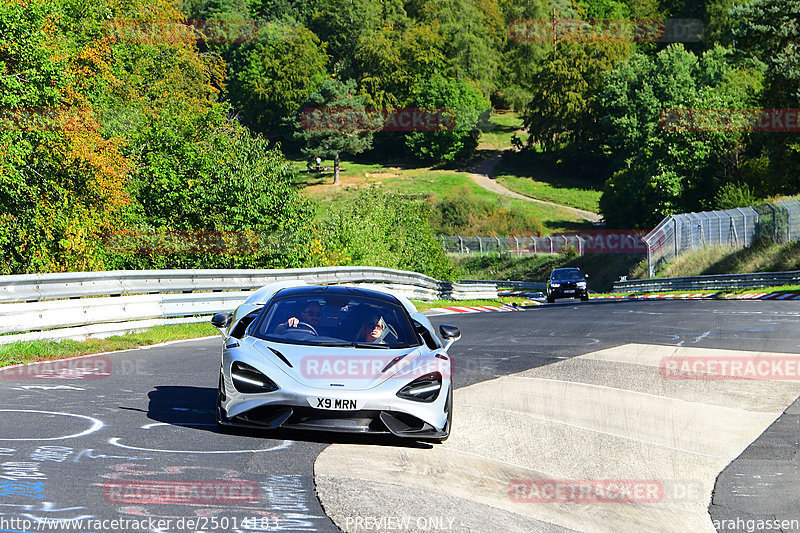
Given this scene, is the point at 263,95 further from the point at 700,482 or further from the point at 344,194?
the point at 700,482

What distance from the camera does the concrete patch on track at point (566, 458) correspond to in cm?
601

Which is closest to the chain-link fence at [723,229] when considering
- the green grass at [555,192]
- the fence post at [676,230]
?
the fence post at [676,230]

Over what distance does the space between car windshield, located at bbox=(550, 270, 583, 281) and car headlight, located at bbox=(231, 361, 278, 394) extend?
116ft

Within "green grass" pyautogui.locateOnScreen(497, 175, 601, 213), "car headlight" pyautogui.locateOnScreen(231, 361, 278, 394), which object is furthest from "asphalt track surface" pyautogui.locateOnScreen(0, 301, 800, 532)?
"green grass" pyautogui.locateOnScreen(497, 175, 601, 213)

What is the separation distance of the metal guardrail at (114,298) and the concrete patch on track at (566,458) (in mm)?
6933

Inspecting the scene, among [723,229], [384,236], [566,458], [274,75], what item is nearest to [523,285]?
[723,229]

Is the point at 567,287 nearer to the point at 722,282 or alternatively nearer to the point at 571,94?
the point at 722,282

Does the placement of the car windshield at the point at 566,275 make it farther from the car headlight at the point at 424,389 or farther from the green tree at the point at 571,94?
the green tree at the point at 571,94

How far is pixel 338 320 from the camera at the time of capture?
8.73m

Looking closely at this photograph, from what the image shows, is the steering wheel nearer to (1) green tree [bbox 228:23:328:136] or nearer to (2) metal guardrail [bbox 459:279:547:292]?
(2) metal guardrail [bbox 459:279:547:292]

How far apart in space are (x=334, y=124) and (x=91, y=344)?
104 metres

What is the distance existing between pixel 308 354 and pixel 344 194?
96.9 m

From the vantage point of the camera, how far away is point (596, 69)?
11694cm

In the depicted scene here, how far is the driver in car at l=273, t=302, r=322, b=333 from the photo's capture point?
8438 mm
